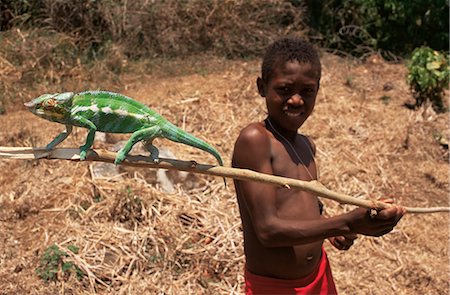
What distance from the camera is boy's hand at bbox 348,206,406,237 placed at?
1.49 metres

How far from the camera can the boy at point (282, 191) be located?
166cm

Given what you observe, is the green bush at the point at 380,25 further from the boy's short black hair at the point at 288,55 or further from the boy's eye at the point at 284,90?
the boy's eye at the point at 284,90

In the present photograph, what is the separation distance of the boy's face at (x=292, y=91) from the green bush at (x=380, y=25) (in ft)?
18.9

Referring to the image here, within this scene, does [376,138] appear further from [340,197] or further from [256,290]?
[340,197]

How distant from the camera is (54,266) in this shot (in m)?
3.10

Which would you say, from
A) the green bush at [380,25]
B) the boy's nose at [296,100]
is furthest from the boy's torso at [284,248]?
the green bush at [380,25]

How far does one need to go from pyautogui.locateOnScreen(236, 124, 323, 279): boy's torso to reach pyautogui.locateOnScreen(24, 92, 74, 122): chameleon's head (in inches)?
28.4

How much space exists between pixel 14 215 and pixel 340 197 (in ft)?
9.01

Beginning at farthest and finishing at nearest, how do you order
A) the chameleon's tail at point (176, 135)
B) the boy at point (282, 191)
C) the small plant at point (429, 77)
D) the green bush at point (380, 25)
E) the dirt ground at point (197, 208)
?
the green bush at point (380, 25)
the small plant at point (429, 77)
the dirt ground at point (197, 208)
the boy at point (282, 191)
the chameleon's tail at point (176, 135)

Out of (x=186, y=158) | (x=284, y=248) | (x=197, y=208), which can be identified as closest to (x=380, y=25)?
(x=186, y=158)

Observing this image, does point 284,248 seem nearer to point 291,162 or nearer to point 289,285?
point 289,285

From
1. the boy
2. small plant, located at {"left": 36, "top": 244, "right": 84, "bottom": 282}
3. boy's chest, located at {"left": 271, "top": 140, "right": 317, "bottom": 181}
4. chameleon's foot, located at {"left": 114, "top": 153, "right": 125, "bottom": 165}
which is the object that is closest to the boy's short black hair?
the boy

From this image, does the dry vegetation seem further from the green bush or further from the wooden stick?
the wooden stick

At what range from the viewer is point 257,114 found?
17.1 ft
